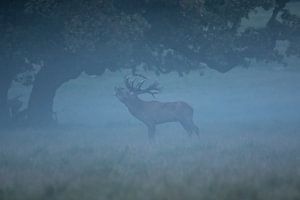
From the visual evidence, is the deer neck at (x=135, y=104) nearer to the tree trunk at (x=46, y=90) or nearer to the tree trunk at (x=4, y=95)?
the tree trunk at (x=46, y=90)

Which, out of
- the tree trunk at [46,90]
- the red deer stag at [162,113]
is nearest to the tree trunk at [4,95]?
the tree trunk at [46,90]

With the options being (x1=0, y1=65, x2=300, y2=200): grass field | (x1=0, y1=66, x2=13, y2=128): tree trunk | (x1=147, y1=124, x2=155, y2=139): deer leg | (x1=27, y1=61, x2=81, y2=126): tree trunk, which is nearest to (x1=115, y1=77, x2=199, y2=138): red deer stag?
(x1=147, y1=124, x2=155, y2=139): deer leg

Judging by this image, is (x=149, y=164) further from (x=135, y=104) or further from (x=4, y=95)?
(x=4, y=95)

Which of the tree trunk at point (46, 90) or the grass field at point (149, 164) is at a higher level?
the grass field at point (149, 164)

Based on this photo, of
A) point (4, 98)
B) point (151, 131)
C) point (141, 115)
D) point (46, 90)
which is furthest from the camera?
point (4, 98)

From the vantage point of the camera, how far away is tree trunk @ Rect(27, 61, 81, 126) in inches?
974

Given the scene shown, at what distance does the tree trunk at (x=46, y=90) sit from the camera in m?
24.7

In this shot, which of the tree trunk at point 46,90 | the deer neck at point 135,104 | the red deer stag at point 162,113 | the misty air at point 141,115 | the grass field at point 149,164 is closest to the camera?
the grass field at point 149,164

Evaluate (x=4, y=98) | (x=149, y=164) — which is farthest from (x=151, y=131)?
(x=4, y=98)

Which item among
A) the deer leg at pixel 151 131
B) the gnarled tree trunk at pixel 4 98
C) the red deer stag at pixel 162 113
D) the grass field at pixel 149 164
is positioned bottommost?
the gnarled tree trunk at pixel 4 98

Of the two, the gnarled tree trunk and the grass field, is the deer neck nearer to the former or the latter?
the grass field

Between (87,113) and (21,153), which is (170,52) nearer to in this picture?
(21,153)

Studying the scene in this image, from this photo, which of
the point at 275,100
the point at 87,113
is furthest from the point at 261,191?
the point at 275,100

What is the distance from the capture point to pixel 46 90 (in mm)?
25516
